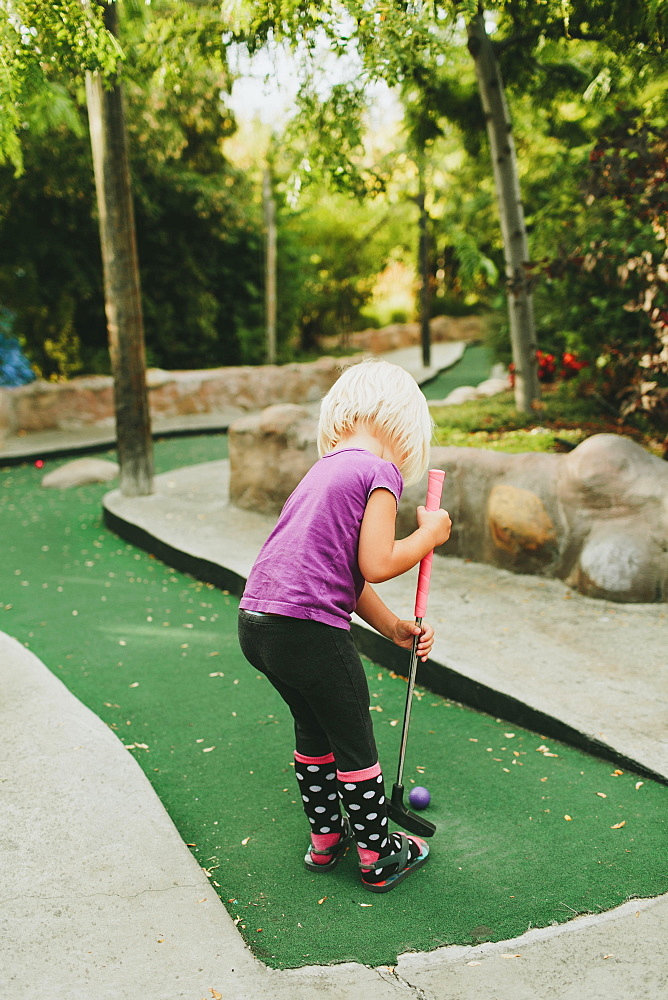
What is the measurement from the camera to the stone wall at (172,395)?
1039 centimetres

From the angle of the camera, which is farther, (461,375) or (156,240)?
(461,375)

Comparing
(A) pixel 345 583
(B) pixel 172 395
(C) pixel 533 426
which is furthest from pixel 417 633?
(B) pixel 172 395

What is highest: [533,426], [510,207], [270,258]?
[270,258]

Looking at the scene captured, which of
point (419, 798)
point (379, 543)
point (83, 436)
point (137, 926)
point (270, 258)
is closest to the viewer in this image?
point (137, 926)

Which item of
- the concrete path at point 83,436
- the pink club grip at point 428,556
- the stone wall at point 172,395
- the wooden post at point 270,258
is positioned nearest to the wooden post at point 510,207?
the pink club grip at point 428,556

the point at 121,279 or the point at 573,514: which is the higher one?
the point at 121,279

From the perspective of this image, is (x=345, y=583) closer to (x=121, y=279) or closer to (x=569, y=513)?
(x=569, y=513)

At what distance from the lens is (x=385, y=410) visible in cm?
209

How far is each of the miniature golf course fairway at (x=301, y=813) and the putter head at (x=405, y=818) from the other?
0.07 metres

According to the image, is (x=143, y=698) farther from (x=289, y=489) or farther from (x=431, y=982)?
(x=289, y=489)

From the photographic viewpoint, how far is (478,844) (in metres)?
2.40

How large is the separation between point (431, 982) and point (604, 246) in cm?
490

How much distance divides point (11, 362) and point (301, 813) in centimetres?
928

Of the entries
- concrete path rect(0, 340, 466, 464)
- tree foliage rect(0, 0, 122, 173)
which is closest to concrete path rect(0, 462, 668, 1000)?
tree foliage rect(0, 0, 122, 173)
